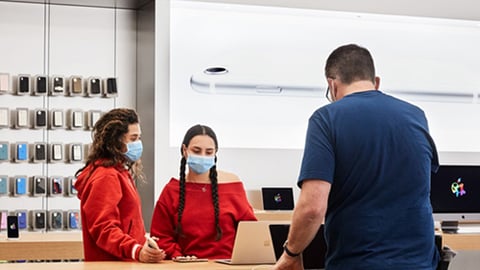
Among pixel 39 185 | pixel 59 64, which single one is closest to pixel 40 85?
pixel 59 64

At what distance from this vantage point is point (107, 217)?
3885mm

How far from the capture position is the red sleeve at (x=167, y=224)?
4.23 m

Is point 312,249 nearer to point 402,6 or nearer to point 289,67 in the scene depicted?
point 289,67

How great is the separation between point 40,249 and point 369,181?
283 centimetres

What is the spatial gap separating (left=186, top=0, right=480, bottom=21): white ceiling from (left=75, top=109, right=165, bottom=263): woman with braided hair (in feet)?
9.73

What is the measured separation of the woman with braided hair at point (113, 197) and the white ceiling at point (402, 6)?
2966 millimetres

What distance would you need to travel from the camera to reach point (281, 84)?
725cm

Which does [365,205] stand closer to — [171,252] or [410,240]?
[410,240]

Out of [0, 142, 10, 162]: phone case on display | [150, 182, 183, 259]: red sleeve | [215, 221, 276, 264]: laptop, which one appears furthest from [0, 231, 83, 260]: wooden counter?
[0, 142, 10, 162]: phone case on display

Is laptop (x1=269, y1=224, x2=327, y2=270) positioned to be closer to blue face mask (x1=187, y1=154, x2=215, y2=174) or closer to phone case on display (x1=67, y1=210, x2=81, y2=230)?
blue face mask (x1=187, y1=154, x2=215, y2=174)

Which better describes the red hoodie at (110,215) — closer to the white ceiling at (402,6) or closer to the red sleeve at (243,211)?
the red sleeve at (243,211)

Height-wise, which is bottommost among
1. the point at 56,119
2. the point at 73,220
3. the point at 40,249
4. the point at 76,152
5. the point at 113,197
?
the point at 73,220

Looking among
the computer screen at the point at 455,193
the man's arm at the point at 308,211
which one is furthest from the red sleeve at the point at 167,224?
the computer screen at the point at 455,193

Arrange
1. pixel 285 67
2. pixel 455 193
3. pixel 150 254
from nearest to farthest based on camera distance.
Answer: pixel 150 254 < pixel 455 193 < pixel 285 67
